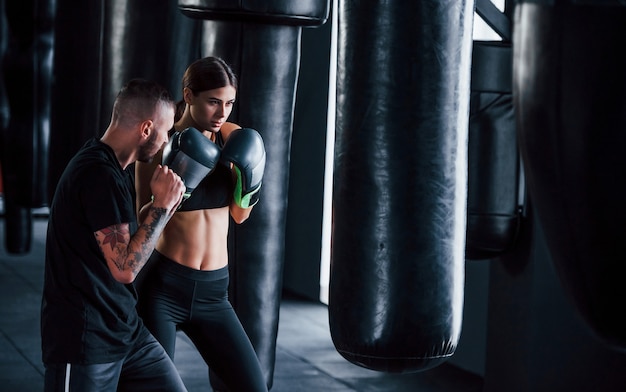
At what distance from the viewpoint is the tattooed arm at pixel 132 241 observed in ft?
7.32

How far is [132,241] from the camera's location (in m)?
2.27

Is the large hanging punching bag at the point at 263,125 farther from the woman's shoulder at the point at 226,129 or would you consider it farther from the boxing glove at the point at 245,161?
the boxing glove at the point at 245,161

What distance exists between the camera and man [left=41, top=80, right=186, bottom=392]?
2240mm

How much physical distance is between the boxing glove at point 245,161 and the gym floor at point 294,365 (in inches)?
81.9

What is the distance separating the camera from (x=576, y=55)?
1.42m

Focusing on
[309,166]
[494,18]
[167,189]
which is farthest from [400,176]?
[309,166]

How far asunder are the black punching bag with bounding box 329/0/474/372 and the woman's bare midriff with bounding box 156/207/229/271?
54cm

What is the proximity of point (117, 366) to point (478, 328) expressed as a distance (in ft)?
11.1

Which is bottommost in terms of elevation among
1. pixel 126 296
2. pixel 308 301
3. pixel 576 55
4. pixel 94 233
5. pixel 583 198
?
pixel 308 301

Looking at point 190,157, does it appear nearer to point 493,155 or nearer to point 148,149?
point 148,149

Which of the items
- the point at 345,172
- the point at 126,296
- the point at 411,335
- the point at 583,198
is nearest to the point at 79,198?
the point at 126,296

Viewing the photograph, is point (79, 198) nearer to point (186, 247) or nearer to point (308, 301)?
point (186, 247)

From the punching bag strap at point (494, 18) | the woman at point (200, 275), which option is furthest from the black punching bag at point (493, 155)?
the woman at point (200, 275)

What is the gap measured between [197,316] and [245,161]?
0.47m
